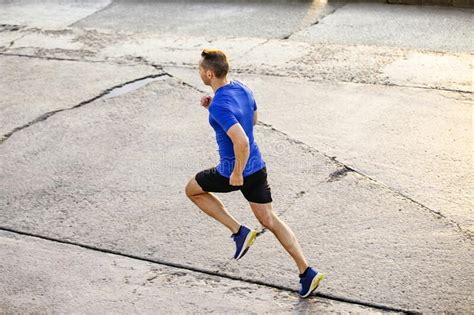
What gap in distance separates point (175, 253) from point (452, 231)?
207cm

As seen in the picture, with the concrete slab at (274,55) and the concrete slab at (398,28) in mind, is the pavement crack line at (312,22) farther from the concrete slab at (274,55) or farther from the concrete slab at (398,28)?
the concrete slab at (274,55)

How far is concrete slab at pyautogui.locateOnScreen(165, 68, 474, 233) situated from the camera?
6734mm

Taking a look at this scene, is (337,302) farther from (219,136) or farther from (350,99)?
(350,99)

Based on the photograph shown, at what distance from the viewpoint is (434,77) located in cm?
891

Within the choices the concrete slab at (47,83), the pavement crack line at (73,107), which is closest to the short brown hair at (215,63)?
the pavement crack line at (73,107)

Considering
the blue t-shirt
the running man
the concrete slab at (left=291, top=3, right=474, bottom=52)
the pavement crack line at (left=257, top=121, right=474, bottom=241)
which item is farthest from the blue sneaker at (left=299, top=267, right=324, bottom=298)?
the concrete slab at (left=291, top=3, right=474, bottom=52)

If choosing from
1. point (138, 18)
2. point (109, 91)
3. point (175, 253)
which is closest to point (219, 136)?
point (175, 253)

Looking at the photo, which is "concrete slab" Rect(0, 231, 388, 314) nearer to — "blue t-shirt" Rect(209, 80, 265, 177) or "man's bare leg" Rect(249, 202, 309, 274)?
"man's bare leg" Rect(249, 202, 309, 274)

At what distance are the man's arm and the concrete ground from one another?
917 millimetres

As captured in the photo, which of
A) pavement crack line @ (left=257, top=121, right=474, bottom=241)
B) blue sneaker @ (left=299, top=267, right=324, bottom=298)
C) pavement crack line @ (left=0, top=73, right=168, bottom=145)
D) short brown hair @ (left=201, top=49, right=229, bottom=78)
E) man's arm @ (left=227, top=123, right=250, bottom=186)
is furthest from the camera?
pavement crack line @ (left=0, top=73, right=168, bottom=145)

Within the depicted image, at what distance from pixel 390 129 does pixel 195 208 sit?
7.52ft

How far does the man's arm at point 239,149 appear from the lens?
4766 mm

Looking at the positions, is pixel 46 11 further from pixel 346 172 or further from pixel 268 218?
pixel 268 218

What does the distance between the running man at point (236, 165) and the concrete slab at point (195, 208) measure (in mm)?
428
